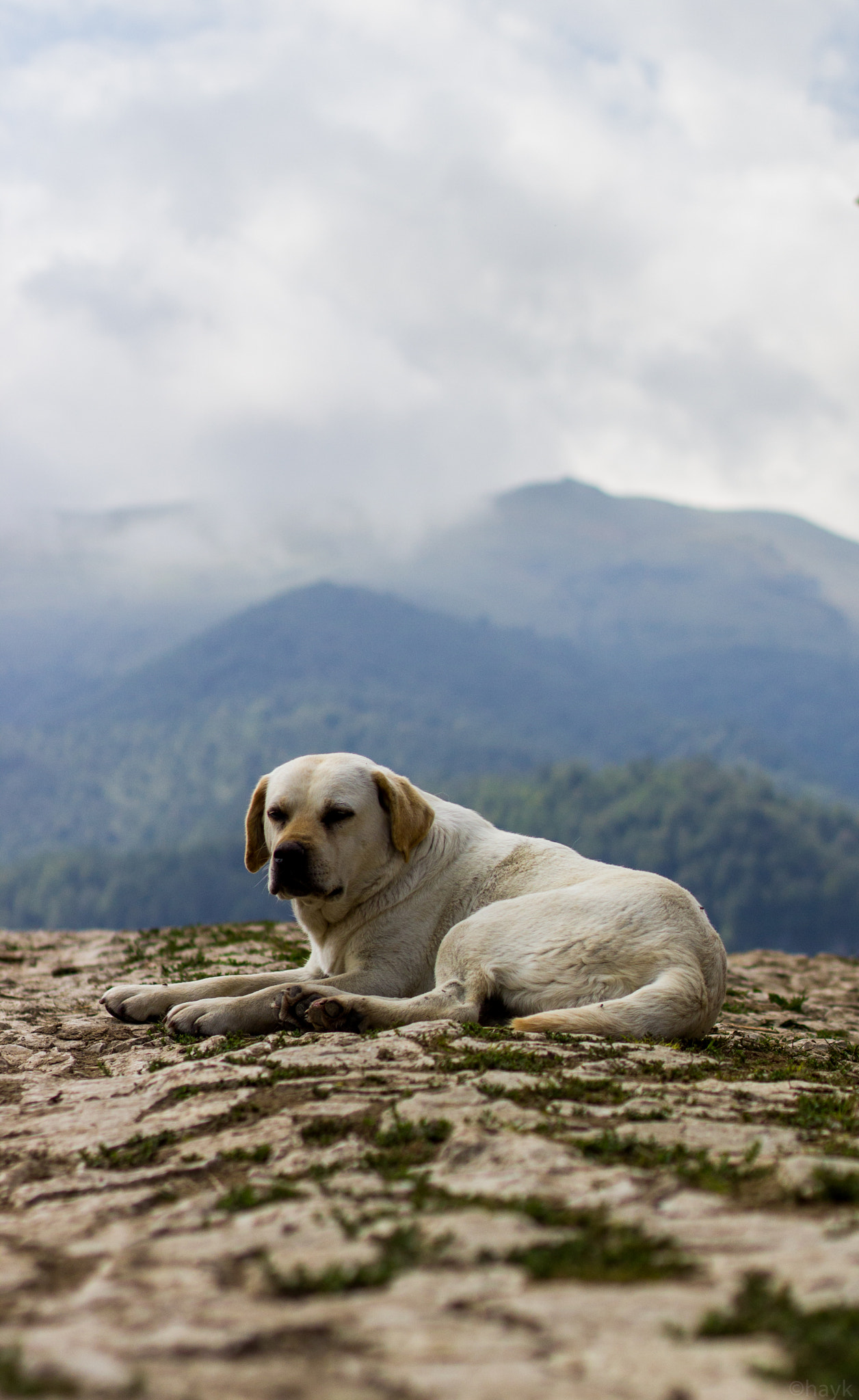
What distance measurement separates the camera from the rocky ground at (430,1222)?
2023 mm

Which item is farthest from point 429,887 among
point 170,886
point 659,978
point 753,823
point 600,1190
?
point 170,886

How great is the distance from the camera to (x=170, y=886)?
186625mm

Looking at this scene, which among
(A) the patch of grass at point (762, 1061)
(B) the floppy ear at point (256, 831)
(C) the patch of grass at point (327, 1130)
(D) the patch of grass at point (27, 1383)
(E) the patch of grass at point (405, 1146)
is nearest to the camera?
(D) the patch of grass at point (27, 1383)

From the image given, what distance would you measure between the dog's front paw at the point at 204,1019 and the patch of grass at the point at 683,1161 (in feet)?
9.85

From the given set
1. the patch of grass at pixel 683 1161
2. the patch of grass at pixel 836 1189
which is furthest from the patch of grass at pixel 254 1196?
the patch of grass at pixel 836 1189

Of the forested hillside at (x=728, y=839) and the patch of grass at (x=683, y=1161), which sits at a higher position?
the patch of grass at (x=683, y=1161)

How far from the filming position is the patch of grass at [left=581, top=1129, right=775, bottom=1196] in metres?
3.09

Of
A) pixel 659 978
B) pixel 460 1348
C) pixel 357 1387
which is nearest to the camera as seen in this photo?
pixel 357 1387

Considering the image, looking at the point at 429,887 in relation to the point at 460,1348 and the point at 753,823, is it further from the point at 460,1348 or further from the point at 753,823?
the point at 753,823

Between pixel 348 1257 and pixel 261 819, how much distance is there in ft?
16.4

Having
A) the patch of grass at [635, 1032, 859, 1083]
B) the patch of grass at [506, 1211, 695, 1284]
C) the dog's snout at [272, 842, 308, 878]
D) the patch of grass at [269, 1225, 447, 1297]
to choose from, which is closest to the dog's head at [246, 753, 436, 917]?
the dog's snout at [272, 842, 308, 878]

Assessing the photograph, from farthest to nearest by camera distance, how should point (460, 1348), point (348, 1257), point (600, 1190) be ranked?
1. point (600, 1190)
2. point (348, 1257)
3. point (460, 1348)

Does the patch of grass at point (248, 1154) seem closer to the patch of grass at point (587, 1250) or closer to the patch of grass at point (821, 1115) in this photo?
the patch of grass at point (587, 1250)

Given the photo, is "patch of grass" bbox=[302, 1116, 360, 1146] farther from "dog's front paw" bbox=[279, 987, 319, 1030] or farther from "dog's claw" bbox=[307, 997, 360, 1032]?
"dog's front paw" bbox=[279, 987, 319, 1030]
